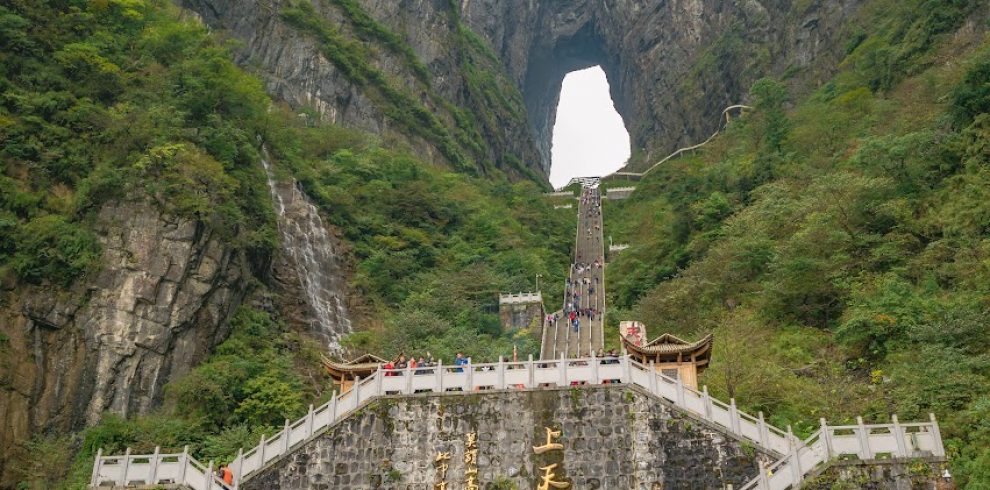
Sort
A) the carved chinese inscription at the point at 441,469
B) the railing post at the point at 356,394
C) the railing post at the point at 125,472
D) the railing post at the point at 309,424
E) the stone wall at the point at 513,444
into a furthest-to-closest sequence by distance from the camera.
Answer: the railing post at the point at 356,394
the railing post at the point at 309,424
the carved chinese inscription at the point at 441,469
the railing post at the point at 125,472
the stone wall at the point at 513,444

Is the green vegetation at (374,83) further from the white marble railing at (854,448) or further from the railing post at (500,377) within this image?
the white marble railing at (854,448)

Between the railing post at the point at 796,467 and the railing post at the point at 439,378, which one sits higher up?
the railing post at the point at 439,378

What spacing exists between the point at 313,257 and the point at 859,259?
65.4ft

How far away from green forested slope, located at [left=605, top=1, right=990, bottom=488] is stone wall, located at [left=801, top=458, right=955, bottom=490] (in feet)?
1.59

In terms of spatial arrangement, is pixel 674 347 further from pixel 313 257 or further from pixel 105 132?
pixel 105 132

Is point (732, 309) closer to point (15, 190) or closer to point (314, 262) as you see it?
point (314, 262)

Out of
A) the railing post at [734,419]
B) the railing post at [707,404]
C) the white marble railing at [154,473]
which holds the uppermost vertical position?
the railing post at [707,404]

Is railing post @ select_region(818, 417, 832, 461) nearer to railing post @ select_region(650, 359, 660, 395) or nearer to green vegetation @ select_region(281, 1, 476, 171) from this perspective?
railing post @ select_region(650, 359, 660, 395)

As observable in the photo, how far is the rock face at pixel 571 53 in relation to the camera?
51656 millimetres

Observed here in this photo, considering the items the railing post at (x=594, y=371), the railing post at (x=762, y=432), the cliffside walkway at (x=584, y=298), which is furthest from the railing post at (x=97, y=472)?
the railing post at (x=762, y=432)

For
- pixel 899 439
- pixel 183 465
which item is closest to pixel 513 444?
pixel 183 465

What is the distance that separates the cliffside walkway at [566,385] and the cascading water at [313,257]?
1155 centimetres

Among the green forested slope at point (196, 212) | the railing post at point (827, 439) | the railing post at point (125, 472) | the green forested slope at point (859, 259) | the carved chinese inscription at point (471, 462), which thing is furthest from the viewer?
the green forested slope at point (196, 212)

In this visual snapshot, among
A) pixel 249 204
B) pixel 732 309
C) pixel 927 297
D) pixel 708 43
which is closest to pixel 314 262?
pixel 249 204
